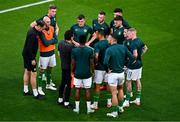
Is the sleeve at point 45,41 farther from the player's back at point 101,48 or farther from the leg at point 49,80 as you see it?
the player's back at point 101,48

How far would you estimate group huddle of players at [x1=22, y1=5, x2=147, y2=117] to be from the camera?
11.7 m

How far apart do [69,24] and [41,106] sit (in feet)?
21.9

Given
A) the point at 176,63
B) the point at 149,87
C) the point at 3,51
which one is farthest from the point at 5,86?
the point at 176,63

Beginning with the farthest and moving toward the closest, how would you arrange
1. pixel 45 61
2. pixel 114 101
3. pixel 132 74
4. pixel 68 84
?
pixel 45 61 → pixel 132 74 → pixel 68 84 → pixel 114 101

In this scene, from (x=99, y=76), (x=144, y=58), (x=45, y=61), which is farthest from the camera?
(x=144, y=58)

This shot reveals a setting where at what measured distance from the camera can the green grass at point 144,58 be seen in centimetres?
1219

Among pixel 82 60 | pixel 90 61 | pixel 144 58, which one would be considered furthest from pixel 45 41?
pixel 144 58

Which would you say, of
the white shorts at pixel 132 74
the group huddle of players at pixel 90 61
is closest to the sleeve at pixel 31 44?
the group huddle of players at pixel 90 61

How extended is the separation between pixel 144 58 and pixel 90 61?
4569 millimetres

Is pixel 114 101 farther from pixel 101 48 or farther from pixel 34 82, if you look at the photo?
pixel 34 82

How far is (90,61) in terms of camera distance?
463 inches

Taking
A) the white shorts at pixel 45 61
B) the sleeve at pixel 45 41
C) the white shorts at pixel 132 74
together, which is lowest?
the white shorts at pixel 132 74

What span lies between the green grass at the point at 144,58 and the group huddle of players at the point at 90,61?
1.19ft

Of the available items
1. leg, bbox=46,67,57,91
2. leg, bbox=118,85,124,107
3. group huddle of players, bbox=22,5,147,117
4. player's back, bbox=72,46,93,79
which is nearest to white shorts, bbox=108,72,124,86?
group huddle of players, bbox=22,5,147,117
